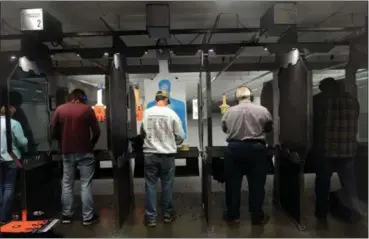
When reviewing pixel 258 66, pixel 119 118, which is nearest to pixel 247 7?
pixel 258 66

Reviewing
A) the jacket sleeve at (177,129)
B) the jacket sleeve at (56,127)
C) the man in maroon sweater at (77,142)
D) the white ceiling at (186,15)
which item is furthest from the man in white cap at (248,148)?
the jacket sleeve at (56,127)

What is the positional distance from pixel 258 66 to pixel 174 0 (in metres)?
1.31

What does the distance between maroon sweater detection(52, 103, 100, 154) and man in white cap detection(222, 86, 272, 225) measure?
1.42 meters

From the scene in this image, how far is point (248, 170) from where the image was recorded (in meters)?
2.82

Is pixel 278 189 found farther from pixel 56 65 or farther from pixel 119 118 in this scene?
pixel 56 65

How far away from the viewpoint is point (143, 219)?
10.1 ft

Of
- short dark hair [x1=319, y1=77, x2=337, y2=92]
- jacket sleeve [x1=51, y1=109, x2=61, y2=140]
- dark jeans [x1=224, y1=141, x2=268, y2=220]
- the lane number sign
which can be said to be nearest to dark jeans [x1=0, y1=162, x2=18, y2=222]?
jacket sleeve [x1=51, y1=109, x2=61, y2=140]

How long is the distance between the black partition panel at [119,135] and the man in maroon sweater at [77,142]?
0.90ft

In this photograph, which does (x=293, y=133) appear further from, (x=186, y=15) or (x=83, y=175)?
(x=83, y=175)

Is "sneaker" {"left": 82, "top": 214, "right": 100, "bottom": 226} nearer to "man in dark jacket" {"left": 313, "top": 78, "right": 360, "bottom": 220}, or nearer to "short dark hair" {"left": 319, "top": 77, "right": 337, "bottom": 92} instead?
"man in dark jacket" {"left": 313, "top": 78, "right": 360, "bottom": 220}

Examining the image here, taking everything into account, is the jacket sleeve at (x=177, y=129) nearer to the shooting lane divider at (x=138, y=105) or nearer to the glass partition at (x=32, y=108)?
the shooting lane divider at (x=138, y=105)

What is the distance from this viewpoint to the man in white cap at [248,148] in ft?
8.97

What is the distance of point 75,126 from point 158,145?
863 millimetres

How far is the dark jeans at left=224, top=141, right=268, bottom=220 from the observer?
Answer: 2736mm
